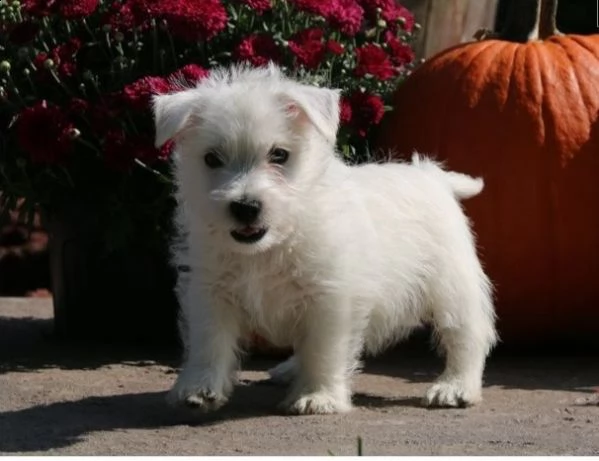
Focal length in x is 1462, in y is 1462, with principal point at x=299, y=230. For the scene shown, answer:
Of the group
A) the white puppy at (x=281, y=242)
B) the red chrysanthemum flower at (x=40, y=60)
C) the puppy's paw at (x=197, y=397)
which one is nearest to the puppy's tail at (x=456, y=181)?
the white puppy at (x=281, y=242)

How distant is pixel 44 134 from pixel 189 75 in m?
0.70

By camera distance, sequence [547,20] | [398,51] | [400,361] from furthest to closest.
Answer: [547,20] < [398,51] < [400,361]

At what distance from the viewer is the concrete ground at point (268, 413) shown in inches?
197

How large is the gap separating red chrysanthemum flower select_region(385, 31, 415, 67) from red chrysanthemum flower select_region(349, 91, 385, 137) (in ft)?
1.23

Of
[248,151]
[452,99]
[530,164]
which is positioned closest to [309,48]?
[452,99]

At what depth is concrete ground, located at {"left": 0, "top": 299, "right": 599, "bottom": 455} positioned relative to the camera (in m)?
5.01

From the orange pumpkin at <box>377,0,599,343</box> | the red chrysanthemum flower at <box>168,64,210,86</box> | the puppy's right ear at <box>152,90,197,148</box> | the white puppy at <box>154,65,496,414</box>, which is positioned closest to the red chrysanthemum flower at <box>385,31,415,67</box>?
the orange pumpkin at <box>377,0,599,343</box>

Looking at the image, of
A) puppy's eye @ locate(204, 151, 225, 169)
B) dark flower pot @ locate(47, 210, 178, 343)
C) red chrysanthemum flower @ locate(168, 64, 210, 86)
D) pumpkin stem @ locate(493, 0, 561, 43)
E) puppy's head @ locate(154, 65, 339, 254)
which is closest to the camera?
puppy's head @ locate(154, 65, 339, 254)

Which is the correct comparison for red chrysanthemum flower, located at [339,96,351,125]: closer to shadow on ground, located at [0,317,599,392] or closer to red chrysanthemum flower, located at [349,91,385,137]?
red chrysanthemum flower, located at [349,91,385,137]

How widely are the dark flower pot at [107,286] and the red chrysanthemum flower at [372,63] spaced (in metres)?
1.30

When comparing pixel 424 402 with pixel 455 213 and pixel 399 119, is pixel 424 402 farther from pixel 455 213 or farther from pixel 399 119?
pixel 399 119

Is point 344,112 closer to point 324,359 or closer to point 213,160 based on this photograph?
point 213,160

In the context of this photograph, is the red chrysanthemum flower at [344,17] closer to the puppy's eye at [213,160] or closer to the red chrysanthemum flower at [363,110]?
the red chrysanthemum flower at [363,110]

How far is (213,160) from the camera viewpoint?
5.41 meters
